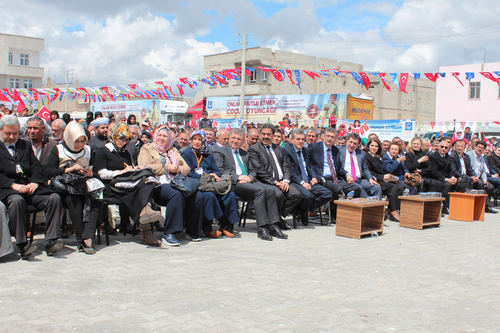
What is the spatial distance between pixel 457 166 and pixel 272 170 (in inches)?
217

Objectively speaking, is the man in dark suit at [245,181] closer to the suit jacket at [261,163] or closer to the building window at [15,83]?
the suit jacket at [261,163]

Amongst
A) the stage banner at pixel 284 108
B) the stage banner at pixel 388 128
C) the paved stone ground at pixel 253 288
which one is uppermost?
the stage banner at pixel 284 108

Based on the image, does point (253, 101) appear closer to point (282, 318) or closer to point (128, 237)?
point (128, 237)

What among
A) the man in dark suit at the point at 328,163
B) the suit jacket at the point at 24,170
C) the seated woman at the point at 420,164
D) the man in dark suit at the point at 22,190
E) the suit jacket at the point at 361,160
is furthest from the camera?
the seated woman at the point at 420,164

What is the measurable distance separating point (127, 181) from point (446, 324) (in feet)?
13.4

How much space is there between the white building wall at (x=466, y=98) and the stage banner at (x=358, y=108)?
28.2ft

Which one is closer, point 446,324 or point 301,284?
point 446,324

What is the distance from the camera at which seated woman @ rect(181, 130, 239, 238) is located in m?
6.48

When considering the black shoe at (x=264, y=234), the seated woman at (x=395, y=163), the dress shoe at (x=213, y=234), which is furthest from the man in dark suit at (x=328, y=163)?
the dress shoe at (x=213, y=234)

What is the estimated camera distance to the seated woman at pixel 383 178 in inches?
349

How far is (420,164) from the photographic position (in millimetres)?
10078

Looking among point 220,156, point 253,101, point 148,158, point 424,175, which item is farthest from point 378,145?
point 253,101

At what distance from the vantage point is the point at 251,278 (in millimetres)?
4543

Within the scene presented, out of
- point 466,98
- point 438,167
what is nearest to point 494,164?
point 438,167
